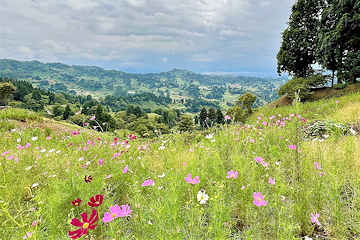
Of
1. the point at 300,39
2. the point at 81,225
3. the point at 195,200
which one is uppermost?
the point at 300,39

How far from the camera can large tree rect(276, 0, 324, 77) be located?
816 inches

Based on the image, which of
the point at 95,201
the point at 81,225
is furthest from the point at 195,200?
the point at 81,225

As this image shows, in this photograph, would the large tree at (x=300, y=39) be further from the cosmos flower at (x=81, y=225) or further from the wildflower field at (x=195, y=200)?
the cosmos flower at (x=81, y=225)

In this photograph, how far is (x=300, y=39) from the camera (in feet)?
70.9

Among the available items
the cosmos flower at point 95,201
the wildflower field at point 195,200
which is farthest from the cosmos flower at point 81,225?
the cosmos flower at point 95,201

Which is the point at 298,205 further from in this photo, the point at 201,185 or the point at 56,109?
the point at 56,109

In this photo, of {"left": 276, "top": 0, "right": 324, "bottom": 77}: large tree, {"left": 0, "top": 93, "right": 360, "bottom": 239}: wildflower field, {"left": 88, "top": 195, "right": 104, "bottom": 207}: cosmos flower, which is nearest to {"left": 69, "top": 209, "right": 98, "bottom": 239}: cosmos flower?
{"left": 0, "top": 93, "right": 360, "bottom": 239}: wildflower field

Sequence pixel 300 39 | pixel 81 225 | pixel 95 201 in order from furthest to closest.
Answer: pixel 300 39
pixel 95 201
pixel 81 225

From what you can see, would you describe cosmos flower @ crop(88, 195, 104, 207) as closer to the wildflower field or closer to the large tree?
the wildflower field

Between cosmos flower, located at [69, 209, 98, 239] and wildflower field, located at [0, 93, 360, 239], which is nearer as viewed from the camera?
cosmos flower, located at [69, 209, 98, 239]

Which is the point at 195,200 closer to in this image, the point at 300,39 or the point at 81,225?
the point at 81,225

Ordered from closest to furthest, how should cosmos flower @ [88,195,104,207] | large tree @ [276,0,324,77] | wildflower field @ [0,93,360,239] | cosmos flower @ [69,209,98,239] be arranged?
1. cosmos flower @ [69,209,98,239]
2. cosmos flower @ [88,195,104,207]
3. wildflower field @ [0,93,360,239]
4. large tree @ [276,0,324,77]

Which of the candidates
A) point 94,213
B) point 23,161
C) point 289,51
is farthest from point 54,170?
point 289,51

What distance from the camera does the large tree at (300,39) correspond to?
2073 centimetres
